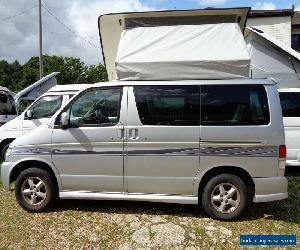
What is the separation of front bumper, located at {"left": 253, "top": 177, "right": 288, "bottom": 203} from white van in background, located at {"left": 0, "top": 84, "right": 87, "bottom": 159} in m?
5.57

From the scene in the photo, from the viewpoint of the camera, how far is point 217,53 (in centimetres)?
555

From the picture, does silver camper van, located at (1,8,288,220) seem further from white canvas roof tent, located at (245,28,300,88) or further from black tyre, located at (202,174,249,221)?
white canvas roof tent, located at (245,28,300,88)

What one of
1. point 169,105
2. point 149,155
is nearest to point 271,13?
point 169,105

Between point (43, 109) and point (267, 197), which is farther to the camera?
point (43, 109)

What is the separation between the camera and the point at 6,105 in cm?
1151

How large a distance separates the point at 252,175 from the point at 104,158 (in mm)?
2138

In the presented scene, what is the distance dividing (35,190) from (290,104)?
5628 mm

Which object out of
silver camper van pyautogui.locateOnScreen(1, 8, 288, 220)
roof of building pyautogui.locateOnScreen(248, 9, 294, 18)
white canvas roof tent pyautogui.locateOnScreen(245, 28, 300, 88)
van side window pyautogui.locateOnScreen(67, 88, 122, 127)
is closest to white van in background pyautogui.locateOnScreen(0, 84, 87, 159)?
silver camper van pyautogui.locateOnScreen(1, 8, 288, 220)

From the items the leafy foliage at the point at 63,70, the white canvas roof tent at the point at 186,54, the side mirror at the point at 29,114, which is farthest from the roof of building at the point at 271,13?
the leafy foliage at the point at 63,70

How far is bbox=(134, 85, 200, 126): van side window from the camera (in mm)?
5598

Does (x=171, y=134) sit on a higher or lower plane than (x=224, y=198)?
higher

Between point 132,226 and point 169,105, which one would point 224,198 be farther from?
point 169,105

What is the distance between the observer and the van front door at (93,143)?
5723 mm

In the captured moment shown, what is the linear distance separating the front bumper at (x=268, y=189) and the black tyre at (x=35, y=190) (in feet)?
9.87
